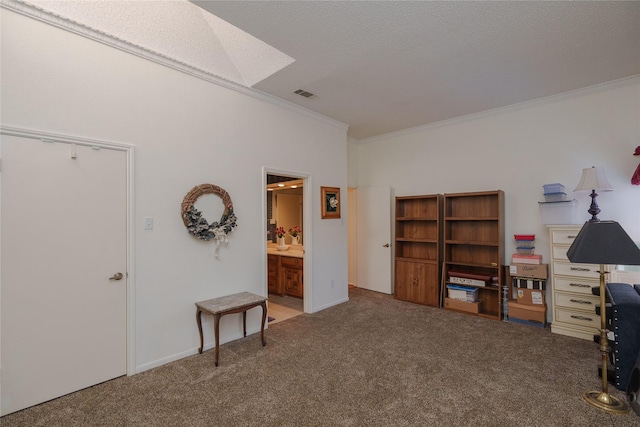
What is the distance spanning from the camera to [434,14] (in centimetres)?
235

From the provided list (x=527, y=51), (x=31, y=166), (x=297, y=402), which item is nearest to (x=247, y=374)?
(x=297, y=402)

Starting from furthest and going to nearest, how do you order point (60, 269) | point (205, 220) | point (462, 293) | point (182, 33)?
1. point (462, 293)
2. point (205, 220)
3. point (182, 33)
4. point (60, 269)

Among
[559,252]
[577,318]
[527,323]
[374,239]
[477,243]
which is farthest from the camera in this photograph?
[374,239]

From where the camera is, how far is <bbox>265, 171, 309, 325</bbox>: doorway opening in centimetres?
458

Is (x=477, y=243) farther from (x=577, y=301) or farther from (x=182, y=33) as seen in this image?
(x=182, y=33)

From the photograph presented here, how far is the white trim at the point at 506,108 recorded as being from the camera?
3.55 metres

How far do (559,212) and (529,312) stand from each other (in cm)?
138

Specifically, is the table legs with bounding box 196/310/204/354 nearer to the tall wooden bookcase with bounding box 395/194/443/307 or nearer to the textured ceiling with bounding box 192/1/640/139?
the textured ceiling with bounding box 192/1/640/139

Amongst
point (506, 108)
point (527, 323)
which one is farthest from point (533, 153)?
point (527, 323)

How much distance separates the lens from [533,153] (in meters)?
4.14

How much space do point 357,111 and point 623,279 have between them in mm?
3873

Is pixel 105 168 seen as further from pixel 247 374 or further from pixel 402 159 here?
pixel 402 159

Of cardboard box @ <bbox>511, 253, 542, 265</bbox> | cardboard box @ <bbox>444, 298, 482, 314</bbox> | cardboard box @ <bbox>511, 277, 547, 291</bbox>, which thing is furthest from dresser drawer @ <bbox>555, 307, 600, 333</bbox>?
cardboard box @ <bbox>444, 298, 482, 314</bbox>

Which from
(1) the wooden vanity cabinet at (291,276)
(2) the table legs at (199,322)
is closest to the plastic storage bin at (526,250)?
(1) the wooden vanity cabinet at (291,276)
